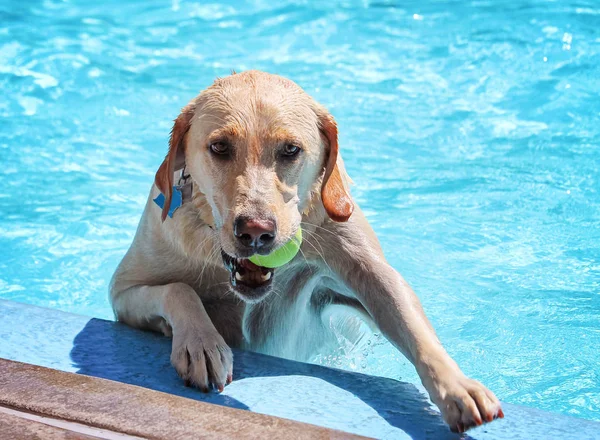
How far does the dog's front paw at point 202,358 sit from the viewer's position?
112 inches

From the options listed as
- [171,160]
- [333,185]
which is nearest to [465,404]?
[333,185]

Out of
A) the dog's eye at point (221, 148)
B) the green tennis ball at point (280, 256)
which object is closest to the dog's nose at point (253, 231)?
the green tennis ball at point (280, 256)

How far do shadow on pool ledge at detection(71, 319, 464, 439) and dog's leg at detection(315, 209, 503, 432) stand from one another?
3.6 inches

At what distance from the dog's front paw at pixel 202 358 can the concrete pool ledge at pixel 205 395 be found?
0.04 m

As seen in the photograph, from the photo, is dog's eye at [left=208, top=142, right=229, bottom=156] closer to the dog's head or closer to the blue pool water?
the dog's head

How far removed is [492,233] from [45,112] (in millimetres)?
4587

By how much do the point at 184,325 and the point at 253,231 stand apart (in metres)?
0.56

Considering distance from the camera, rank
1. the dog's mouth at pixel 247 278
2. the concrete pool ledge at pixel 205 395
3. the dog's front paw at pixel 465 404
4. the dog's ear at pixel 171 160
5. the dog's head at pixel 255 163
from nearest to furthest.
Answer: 1. the concrete pool ledge at pixel 205 395
2. the dog's front paw at pixel 465 404
3. the dog's head at pixel 255 163
4. the dog's mouth at pixel 247 278
5. the dog's ear at pixel 171 160

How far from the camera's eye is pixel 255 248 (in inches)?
110

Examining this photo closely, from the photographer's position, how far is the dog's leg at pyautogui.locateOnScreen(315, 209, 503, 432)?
2566mm

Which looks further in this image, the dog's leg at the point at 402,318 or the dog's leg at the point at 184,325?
the dog's leg at the point at 184,325

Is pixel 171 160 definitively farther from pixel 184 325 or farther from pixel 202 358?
pixel 202 358

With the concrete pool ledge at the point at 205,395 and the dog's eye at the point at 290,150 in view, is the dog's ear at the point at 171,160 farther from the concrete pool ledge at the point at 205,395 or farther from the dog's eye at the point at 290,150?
the concrete pool ledge at the point at 205,395

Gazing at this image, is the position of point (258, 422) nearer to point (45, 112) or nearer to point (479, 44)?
point (45, 112)
